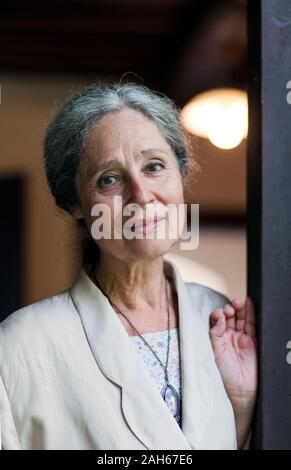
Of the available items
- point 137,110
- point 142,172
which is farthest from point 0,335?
point 137,110

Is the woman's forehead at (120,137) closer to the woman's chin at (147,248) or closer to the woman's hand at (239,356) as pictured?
the woman's chin at (147,248)

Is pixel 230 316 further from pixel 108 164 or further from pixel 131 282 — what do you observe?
pixel 108 164

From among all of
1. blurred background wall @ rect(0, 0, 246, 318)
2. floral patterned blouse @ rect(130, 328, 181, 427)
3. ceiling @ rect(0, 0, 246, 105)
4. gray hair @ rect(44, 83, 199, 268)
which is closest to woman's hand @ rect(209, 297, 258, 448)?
floral patterned blouse @ rect(130, 328, 181, 427)

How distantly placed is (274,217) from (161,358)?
0.42 m

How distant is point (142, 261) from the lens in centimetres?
184

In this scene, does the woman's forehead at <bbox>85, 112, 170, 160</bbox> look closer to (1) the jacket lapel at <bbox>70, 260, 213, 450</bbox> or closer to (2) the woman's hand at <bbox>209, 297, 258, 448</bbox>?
(1) the jacket lapel at <bbox>70, 260, 213, 450</bbox>

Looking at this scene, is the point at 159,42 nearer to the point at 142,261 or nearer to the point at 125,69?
the point at 125,69

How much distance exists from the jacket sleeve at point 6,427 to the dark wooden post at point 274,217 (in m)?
0.56

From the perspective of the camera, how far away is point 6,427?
65.9 inches

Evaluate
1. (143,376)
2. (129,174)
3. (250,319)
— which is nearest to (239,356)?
(250,319)

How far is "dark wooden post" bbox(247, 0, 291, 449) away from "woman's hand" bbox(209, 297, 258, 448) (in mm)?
54

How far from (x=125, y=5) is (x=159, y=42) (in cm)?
60

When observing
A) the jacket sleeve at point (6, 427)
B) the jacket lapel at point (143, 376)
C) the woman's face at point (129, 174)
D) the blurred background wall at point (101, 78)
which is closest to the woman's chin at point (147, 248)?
the woman's face at point (129, 174)

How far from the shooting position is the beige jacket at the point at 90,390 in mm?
1684
